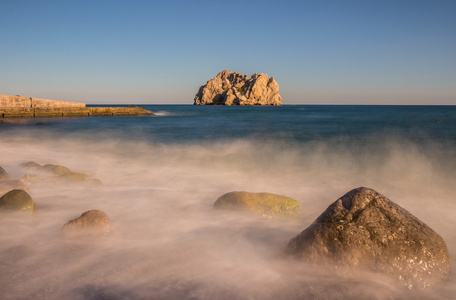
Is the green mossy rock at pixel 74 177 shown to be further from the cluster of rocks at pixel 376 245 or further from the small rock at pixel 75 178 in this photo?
the cluster of rocks at pixel 376 245

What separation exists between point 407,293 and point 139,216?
13.4ft

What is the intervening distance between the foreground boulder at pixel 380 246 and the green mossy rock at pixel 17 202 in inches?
168

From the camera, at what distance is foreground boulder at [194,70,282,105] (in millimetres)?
152125

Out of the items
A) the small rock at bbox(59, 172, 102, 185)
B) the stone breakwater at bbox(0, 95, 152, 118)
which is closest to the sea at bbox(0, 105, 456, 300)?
the small rock at bbox(59, 172, 102, 185)

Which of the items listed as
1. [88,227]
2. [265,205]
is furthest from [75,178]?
[265,205]

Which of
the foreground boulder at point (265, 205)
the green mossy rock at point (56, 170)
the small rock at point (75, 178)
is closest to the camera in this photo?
the foreground boulder at point (265, 205)

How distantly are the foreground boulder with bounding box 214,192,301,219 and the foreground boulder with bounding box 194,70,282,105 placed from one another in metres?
149

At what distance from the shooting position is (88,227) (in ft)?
13.4

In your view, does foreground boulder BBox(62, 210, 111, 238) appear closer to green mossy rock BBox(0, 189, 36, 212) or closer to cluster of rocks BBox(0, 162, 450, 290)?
green mossy rock BBox(0, 189, 36, 212)

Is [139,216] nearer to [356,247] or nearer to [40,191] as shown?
[40,191]

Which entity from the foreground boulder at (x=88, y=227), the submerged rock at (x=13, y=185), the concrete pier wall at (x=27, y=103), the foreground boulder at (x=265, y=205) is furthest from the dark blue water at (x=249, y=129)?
the foreground boulder at (x=88, y=227)

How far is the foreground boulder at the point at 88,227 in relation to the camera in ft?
13.3

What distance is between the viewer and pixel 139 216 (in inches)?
203

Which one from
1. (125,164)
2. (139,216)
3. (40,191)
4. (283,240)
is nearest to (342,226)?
(283,240)
